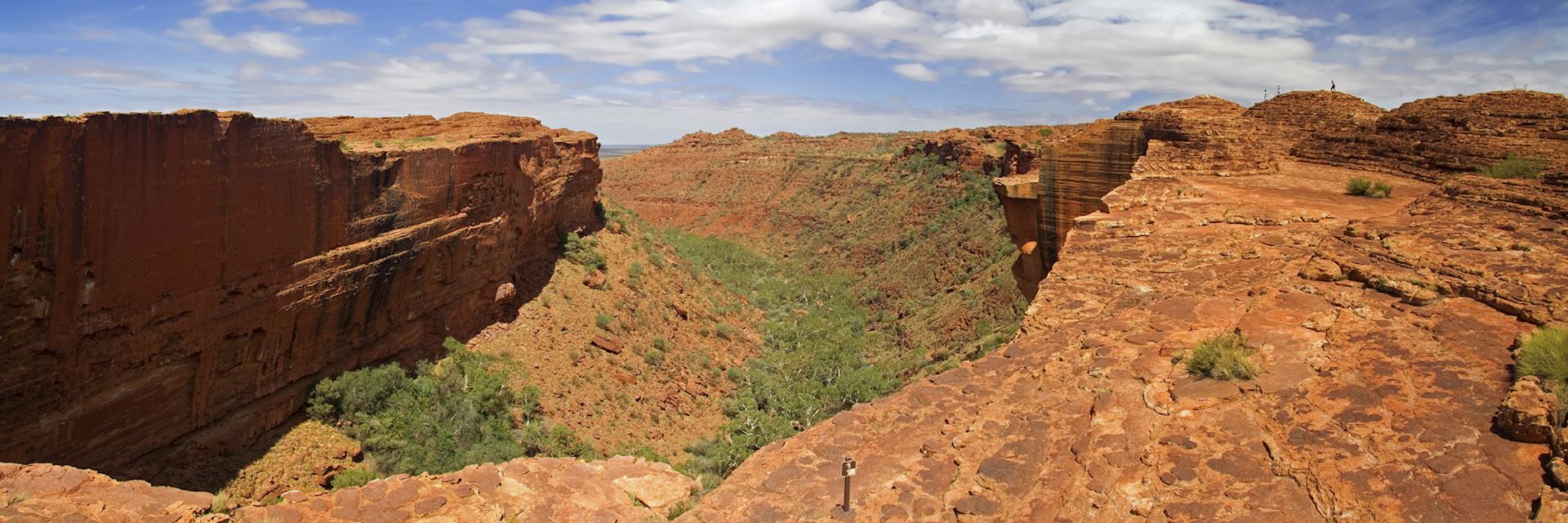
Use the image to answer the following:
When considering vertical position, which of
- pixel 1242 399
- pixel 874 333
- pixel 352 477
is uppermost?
pixel 1242 399

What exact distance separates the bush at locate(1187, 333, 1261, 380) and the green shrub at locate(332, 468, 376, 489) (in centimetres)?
1340

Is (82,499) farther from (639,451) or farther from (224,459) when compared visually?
(639,451)

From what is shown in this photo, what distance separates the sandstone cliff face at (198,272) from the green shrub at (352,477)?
171cm

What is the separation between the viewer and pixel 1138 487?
457 cm

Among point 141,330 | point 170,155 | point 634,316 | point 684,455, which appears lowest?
point 684,455

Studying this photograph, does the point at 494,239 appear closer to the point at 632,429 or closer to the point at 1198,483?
the point at 632,429

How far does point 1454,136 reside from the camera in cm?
1282

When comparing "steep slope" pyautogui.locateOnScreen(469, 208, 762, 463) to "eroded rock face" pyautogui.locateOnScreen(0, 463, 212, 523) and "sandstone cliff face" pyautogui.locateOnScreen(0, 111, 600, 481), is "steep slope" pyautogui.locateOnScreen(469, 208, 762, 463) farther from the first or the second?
"eroded rock face" pyautogui.locateOnScreen(0, 463, 212, 523)

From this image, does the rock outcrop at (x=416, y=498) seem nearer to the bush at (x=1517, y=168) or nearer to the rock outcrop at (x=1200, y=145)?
the rock outcrop at (x=1200, y=145)

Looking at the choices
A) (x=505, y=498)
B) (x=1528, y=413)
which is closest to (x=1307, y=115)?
(x=1528, y=413)

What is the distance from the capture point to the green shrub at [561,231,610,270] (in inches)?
977

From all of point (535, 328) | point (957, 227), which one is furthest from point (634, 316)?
point (957, 227)

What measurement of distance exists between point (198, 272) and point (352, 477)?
4179 mm

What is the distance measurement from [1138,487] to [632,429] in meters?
15.1
